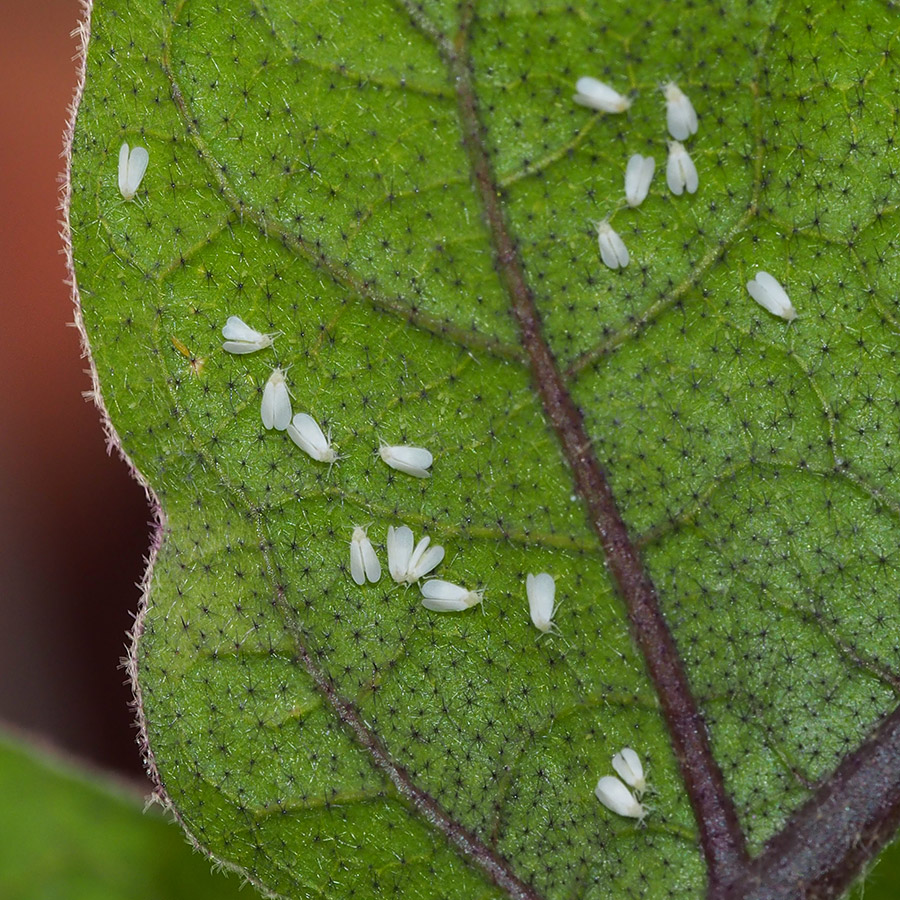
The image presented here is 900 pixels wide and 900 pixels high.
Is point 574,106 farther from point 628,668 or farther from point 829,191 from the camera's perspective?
point 628,668

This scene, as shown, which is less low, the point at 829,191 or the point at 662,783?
the point at 829,191

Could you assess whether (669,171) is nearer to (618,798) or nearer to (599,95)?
(599,95)

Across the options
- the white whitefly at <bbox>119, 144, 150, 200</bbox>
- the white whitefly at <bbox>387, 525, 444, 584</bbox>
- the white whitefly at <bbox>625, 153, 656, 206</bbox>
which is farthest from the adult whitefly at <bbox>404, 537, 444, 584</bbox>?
the white whitefly at <bbox>119, 144, 150, 200</bbox>

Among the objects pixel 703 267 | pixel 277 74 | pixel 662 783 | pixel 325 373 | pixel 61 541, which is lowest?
pixel 61 541

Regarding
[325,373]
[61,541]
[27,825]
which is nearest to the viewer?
[325,373]

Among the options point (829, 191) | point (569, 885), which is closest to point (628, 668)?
point (569, 885)

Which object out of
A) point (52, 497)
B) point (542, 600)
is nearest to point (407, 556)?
point (542, 600)

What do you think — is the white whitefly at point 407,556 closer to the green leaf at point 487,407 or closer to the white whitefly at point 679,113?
the green leaf at point 487,407
